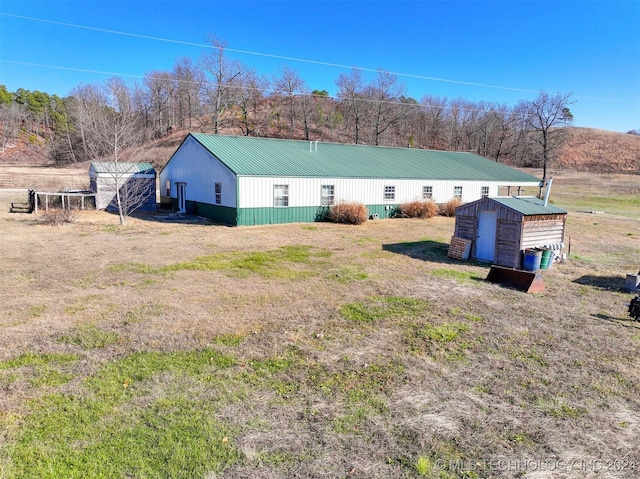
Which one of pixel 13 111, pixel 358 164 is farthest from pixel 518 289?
pixel 13 111

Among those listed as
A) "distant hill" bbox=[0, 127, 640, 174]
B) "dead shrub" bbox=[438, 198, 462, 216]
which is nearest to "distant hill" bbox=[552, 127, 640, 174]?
"distant hill" bbox=[0, 127, 640, 174]

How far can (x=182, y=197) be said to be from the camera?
27.8 metres

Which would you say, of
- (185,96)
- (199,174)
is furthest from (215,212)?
(185,96)

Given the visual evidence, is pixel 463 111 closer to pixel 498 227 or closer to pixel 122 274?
→ pixel 498 227

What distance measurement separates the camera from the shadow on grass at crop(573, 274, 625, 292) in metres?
→ 11.6

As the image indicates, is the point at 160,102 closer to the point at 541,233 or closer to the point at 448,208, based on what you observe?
the point at 448,208

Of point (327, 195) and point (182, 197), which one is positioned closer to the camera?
point (327, 195)

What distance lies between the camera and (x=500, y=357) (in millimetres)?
7051

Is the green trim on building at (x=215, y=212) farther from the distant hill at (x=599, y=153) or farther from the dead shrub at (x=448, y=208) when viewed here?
the distant hill at (x=599, y=153)

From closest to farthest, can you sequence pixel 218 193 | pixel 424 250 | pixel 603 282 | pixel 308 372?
pixel 308 372 < pixel 603 282 < pixel 424 250 < pixel 218 193

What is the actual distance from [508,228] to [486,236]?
0.99 meters

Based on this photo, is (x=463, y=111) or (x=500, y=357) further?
(x=463, y=111)

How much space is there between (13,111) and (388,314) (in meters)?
100

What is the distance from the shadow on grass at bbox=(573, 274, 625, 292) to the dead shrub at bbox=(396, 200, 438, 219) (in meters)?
14.2
